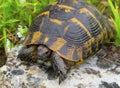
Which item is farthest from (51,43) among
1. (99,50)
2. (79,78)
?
(99,50)

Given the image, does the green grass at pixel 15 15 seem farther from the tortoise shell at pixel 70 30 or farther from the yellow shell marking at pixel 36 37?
the yellow shell marking at pixel 36 37

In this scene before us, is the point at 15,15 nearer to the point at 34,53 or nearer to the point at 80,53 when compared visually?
the point at 34,53

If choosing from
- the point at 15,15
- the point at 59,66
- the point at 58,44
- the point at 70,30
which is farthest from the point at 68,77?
the point at 15,15

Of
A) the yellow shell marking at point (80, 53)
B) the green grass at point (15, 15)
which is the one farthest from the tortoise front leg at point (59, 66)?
the green grass at point (15, 15)

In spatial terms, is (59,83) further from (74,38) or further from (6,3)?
(6,3)

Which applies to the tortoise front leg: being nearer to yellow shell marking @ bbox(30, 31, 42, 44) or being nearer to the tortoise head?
the tortoise head

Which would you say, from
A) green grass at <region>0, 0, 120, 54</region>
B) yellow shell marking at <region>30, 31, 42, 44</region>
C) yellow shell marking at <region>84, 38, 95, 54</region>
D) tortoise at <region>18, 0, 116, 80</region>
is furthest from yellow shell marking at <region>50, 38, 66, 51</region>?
green grass at <region>0, 0, 120, 54</region>
